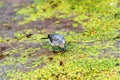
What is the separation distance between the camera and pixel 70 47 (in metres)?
20.5

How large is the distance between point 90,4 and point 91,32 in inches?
223

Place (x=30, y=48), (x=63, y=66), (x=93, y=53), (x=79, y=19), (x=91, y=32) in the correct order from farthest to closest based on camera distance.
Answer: (x=79, y=19) < (x=91, y=32) < (x=30, y=48) < (x=93, y=53) < (x=63, y=66)

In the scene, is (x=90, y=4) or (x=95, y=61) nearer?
(x=95, y=61)

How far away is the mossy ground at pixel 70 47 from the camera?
1744 centimetres

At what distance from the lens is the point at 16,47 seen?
22312 millimetres

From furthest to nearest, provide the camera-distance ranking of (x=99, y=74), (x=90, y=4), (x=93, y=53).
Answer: (x=90, y=4) < (x=93, y=53) < (x=99, y=74)

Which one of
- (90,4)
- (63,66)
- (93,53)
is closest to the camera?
(63,66)

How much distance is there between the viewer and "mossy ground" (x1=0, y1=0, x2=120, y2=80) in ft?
57.2

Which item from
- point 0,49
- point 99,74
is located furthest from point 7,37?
point 99,74

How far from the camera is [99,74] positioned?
16734 mm

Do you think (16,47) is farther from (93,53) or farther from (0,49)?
(93,53)

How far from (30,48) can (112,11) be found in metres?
8.49

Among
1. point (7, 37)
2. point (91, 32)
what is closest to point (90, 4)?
point (91, 32)

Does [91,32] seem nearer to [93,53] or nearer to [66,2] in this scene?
[93,53]
